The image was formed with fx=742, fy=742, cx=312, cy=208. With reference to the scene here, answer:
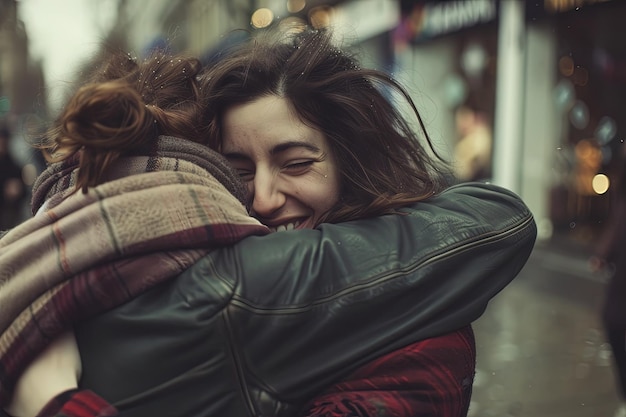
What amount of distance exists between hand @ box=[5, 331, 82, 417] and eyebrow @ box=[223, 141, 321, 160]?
1.83 ft

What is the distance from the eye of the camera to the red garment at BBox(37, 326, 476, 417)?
3.71 ft

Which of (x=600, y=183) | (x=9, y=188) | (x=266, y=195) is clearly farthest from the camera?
(x=600, y=183)

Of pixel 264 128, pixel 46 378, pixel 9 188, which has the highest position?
pixel 264 128

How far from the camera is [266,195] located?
1.45 metres

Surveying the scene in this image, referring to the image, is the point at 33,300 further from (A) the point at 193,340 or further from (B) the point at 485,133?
(B) the point at 485,133

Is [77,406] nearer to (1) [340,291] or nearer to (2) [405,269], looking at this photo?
(1) [340,291]

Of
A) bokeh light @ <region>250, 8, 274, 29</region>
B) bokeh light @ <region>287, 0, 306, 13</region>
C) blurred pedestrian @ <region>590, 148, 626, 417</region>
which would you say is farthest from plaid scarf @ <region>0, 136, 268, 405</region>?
bokeh light @ <region>287, 0, 306, 13</region>

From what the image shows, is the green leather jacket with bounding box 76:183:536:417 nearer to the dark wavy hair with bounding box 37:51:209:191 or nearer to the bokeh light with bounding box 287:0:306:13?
the dark wavy hair with bounding box 37:51:209:191

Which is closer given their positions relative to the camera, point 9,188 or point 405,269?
point 405,269

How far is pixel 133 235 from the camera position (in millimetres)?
1056

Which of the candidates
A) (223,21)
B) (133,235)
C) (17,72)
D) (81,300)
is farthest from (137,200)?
(223,21)

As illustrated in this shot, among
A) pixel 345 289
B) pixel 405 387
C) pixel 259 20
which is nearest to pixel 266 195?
pixel 345 289

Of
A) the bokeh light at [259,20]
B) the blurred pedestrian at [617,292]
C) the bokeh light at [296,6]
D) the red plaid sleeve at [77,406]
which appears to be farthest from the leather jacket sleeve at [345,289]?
the bokeh light at [296,6]

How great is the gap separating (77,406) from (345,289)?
0.42m
